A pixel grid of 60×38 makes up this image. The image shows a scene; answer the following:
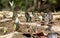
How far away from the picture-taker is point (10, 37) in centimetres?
347

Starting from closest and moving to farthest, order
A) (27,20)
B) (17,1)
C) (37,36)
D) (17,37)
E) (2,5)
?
(37,36)
(17,37)
(27,20)
(17,1)
(2,5)

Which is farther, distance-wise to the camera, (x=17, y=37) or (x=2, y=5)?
(x=2, y=5)

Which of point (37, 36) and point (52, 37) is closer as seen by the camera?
point (52, 37)

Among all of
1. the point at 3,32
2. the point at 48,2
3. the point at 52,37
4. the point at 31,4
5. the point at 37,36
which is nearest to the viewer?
the point at 52,37

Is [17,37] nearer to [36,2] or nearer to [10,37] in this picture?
[10,37]

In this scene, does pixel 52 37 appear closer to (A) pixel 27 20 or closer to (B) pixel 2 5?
(A) pixel 27 20

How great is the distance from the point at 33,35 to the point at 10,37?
395mm

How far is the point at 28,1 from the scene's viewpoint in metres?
14.2

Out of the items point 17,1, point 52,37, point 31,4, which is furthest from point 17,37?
point 17,1

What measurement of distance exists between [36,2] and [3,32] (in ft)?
28.0

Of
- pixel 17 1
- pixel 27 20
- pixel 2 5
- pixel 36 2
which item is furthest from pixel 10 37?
pixel 2 5

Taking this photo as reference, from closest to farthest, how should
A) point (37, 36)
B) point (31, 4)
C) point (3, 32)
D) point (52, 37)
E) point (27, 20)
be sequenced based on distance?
1. point (52, 37)
2. point (37, 36)
3. point (3, 32)
4. point (27, 20)
5. point (31, 4)

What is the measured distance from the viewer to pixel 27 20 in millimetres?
5695

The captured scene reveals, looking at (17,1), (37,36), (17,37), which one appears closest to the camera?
(37,36)
